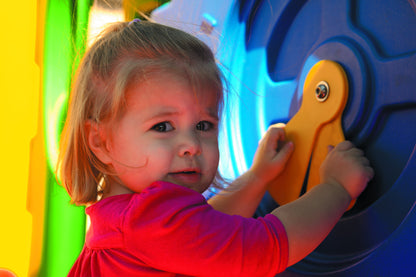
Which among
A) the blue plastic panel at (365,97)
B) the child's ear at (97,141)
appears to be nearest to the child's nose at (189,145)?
the child's ear at (97,141)

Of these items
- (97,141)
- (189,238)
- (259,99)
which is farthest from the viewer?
(259,99)

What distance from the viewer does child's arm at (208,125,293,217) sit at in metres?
0.79

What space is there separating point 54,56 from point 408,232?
0.88 metres

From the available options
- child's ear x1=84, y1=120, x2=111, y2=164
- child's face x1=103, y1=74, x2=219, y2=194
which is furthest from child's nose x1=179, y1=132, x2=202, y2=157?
child's ear x1=84, y1=120, x2=111, y2=164

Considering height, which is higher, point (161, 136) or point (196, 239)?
point (161, 136)

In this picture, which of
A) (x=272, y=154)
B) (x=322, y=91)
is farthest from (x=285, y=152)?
(x=322, y=91)

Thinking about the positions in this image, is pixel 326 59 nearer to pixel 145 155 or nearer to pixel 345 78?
pixel 345 78

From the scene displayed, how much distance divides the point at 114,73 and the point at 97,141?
11cm

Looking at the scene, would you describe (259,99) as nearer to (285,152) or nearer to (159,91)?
(285,152)

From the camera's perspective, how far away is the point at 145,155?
1.99ft

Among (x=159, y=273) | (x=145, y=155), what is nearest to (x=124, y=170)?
(x=145, y=155)

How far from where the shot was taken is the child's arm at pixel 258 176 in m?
0.79

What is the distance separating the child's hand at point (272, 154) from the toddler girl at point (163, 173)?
13 cm

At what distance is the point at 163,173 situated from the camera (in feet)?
2.00
